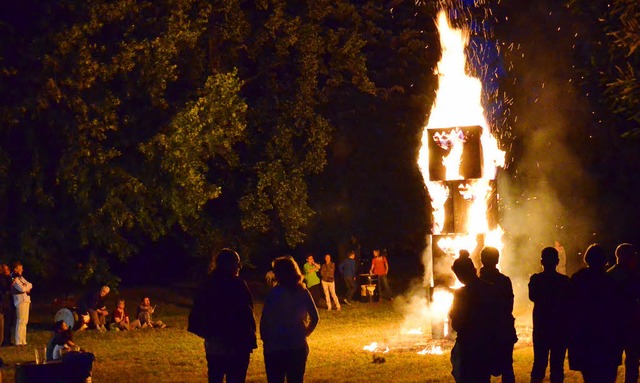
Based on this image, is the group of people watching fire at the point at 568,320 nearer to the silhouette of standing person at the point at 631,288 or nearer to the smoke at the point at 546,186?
the silhouette of standing person at the point at 631,288

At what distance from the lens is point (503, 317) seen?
348 inches

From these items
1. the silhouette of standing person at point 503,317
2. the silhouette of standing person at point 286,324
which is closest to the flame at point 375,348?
the silhouette of standing person at point 503,317

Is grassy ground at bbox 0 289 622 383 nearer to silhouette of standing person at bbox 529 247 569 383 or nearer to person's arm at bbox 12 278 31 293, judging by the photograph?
person's arm at bbox 12 278 31 293

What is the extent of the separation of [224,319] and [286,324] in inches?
21.8

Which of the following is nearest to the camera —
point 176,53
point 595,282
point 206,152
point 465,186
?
point 595,282

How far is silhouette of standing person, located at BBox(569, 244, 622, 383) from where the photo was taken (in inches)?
339

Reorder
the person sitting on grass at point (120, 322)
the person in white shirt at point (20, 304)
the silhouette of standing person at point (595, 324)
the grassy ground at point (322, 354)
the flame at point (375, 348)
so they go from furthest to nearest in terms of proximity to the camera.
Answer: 1. the person sitting on grass at point (120, 322)
2. the person in white shirt at point (20, 304)
3. the flame at point (375, 348)
4. the grassy ground at point (322, 354)
5. the silhouette of standing person at point (595, 324)

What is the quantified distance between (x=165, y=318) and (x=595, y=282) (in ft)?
67.5

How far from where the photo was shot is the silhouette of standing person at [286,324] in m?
8.79

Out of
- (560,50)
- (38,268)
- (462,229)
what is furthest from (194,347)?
(560,50)

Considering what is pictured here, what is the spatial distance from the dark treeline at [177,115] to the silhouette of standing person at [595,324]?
17.6 meters

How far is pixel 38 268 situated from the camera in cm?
2606

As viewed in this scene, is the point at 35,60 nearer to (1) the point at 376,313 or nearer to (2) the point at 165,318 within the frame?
(2) the point at 165,318

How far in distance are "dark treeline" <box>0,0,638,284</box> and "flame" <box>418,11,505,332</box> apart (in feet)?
28.9
